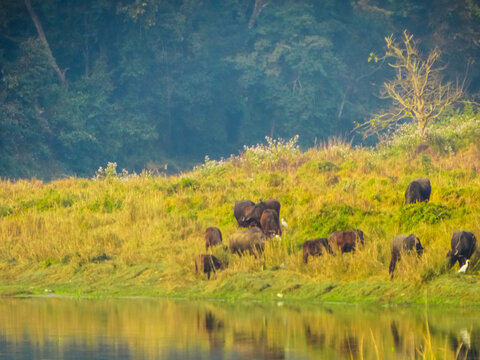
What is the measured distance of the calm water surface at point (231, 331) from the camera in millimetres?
9578

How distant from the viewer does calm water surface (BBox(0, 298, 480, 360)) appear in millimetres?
9578

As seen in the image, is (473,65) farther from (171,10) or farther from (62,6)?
(62,6)

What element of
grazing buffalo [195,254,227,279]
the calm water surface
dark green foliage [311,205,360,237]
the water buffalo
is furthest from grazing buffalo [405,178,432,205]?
the calm water surface

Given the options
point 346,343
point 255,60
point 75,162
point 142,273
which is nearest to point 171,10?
point 255,60

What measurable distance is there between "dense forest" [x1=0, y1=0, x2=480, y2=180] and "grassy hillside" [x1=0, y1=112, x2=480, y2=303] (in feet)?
92.6

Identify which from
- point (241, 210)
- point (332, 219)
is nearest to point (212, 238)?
point (241, 210)

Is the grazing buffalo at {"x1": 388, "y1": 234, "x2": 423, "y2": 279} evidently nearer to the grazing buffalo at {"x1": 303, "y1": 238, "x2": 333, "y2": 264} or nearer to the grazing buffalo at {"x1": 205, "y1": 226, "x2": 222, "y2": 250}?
the grazing buffalo at {"x1": 303, "y1": 238, "x2": 333, "y2": 264}

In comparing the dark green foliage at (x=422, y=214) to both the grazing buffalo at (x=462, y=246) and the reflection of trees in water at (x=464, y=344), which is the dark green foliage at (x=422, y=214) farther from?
the reflection of trees in water at (x=464, y=344)

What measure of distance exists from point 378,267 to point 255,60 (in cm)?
4859

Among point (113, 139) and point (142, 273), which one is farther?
point (113, 139)

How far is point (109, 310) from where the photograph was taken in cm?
1321

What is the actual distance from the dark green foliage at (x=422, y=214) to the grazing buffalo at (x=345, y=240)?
1747mm

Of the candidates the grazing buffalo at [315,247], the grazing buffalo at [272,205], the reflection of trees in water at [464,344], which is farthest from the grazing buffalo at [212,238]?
the reflection of trees in water at [464,344]

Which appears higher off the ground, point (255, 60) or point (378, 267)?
point (255, 60)
